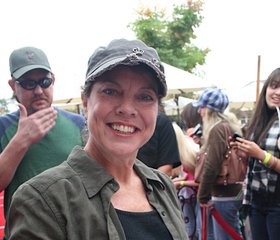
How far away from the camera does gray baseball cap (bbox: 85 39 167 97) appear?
1.34 metres

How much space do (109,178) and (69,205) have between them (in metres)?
0.21

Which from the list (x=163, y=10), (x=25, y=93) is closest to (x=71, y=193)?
(x=25, y=93)

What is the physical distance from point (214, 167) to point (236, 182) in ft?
1.02

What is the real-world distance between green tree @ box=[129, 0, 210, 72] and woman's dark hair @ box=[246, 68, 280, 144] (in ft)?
40.2

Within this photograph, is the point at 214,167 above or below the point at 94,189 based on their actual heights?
below

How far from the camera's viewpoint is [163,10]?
16.6m

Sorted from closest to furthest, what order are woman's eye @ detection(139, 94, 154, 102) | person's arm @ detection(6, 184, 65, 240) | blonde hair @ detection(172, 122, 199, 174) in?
person's arm @ detection(6, 184, 65, 240), woman's eye @ detection(139, 94, 154, 102), blonde hair @ detection(172, 122, 199, 174)

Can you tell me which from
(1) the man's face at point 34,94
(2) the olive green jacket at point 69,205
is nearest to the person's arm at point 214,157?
(1) the man's face at point 34,94

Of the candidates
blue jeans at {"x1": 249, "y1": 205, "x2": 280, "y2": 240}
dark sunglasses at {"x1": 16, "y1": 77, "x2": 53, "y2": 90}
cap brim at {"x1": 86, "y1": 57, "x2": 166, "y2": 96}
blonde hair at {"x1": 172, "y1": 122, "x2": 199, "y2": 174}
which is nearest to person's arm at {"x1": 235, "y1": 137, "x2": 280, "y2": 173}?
blue jeans at {"x1": 249, "y1": 205, "x2": 280, "y2": 240}

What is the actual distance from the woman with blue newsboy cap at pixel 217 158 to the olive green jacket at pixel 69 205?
2.45m

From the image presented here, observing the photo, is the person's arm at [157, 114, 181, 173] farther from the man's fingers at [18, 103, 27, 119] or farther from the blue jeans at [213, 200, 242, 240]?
the man's fingers at [18, 103, 27, 119]

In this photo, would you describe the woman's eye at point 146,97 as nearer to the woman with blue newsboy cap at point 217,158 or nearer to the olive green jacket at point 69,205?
the olive green jacket at point 69,205

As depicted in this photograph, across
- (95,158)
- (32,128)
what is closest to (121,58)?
(95,158)

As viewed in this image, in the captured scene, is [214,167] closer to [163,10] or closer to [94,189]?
[94,189]
